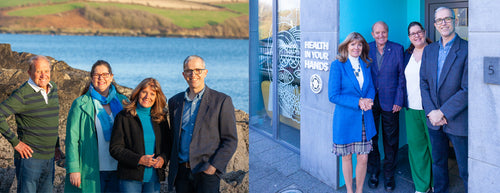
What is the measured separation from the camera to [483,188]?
2.72 metres

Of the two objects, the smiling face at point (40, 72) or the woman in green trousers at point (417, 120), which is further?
the woman in green trousers at point (417, 120)

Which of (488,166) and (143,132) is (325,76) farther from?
(143,132)

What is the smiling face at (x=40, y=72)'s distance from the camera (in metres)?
3.00

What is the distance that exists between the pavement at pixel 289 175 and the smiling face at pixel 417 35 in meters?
1.39

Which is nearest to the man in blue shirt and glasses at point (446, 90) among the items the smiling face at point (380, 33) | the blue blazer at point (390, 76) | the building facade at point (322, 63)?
the building facade at point (322, 63)

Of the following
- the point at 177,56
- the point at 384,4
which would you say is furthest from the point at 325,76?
the point at 177,56

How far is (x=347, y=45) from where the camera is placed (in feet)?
11.2

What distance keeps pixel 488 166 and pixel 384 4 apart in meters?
2.10

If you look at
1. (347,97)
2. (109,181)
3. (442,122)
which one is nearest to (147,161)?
(109,181)

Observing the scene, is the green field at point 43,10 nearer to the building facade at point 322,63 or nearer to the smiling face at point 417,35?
the building facade at point 322,63

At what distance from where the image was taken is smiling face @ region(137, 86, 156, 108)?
258cm

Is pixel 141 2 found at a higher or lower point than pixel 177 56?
higher

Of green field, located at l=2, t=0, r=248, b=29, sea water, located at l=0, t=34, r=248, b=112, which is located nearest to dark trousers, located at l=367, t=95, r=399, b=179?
sea water, located at l=0, t=34, r=248, b=112

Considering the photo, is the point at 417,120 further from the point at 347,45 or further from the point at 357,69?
the point at 347,45
